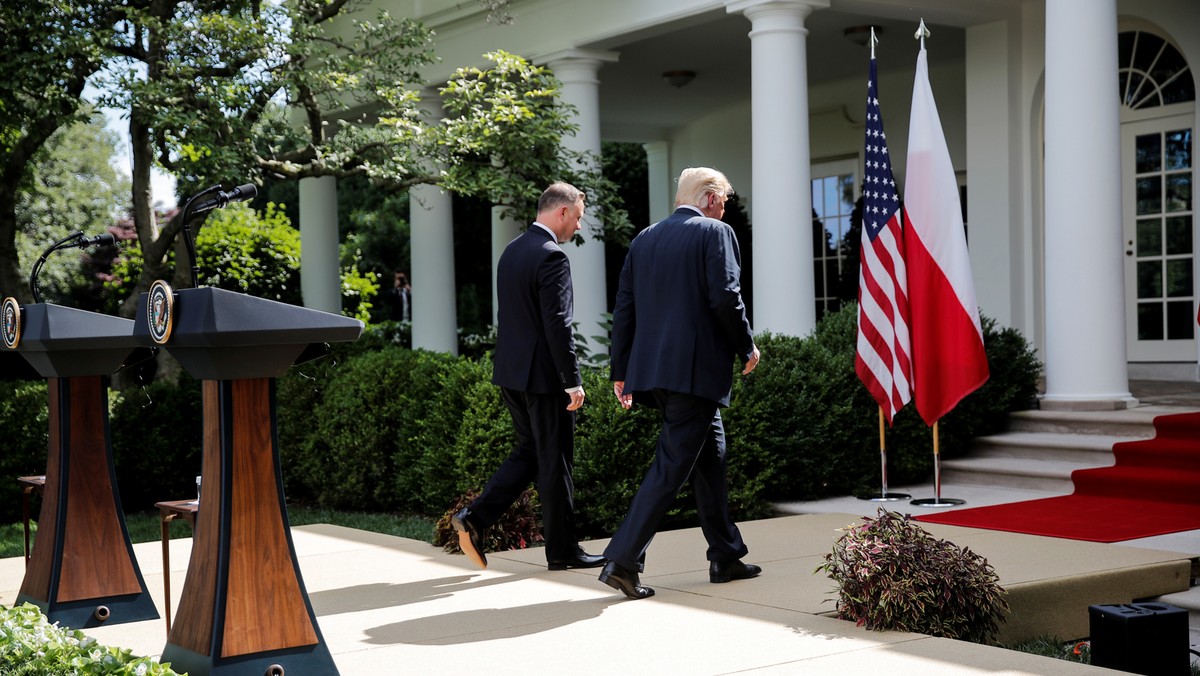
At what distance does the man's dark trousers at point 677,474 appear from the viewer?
5.66m

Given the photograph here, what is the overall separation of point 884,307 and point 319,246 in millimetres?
10484

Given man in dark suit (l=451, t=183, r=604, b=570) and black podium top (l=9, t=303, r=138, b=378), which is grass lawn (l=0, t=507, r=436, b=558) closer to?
man in dark suit (l=451, t=183, r=604, b=570)

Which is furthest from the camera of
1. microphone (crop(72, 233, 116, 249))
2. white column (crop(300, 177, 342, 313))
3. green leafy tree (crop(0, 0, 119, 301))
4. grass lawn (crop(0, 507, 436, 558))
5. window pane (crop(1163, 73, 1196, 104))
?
white column (crop(300, 177, 342, 313))

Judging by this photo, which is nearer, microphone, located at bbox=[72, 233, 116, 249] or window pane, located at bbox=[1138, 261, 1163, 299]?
microphone, located at bbox=[72, 233, 116, 249]

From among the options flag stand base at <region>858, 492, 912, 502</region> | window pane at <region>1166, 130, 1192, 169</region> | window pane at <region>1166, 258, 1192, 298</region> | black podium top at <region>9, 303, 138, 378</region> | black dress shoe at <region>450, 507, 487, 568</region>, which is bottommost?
flag stand base at <region>858, 492, 912, 502</region>

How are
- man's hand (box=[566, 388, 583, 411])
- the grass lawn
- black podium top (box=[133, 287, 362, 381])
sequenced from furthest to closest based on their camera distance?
the grass lawn < man's hand (box=[566, 388, 583, 411]) < black podium top (box=[133, 287, 362, 381])

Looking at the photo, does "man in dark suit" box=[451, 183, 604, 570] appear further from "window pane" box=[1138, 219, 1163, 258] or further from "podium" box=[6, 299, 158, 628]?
"window pane" box=[1138, 219, 1163, 258]

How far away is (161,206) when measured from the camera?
42688 millimetres

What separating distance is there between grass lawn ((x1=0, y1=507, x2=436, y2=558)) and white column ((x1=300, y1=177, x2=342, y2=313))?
568 cm

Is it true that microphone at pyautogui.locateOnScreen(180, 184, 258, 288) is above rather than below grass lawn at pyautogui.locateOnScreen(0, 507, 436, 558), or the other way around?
above

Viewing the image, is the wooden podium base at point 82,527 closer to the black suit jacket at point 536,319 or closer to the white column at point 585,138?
the black suit jacket at point 536,319

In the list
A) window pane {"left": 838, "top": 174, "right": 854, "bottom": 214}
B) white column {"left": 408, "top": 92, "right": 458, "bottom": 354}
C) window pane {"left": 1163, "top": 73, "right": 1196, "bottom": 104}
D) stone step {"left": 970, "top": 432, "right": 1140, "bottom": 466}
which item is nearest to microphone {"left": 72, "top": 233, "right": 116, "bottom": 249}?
stone step {"left": 970, "top": 432, "right": 1140, "bottom": 466}

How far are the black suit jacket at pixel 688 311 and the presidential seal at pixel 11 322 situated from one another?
9.33 feet

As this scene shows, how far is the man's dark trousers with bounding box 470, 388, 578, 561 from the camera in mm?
6465
